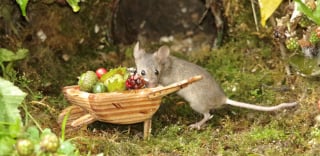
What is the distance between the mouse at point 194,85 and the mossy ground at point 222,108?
0.25 feet

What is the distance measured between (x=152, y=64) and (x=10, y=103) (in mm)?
1099

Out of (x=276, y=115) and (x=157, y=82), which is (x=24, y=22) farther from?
(x=276, y=115)

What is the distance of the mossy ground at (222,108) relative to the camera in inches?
133

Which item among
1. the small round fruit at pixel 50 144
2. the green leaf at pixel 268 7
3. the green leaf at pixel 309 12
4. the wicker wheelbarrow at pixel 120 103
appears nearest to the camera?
the small round fruit at pixel 50 144

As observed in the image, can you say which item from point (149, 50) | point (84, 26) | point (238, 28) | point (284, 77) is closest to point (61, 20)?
point (84, 26)

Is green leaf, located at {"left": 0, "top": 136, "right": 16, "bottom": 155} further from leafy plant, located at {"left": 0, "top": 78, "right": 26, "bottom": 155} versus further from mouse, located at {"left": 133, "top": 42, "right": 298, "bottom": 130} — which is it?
mouse, located at {"left": 133, "top": 42, "right": 298, "bottom": 130}

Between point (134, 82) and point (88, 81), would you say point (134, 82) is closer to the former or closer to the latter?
point (134, 82)

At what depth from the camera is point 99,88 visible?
11.2 ft

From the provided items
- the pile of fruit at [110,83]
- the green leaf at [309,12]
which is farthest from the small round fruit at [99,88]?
the green leaf at [309,12]

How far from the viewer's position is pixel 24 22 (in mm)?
4375

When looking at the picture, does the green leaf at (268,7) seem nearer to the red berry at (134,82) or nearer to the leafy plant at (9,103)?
the red berry at (134,82)

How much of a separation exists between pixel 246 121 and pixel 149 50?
1.04 meters

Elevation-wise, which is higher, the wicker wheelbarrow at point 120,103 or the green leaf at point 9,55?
the green leaf at point 9,55

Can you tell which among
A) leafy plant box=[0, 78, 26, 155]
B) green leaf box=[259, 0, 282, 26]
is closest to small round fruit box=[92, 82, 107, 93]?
leafy plant box=[0, 78, 26, 155]
